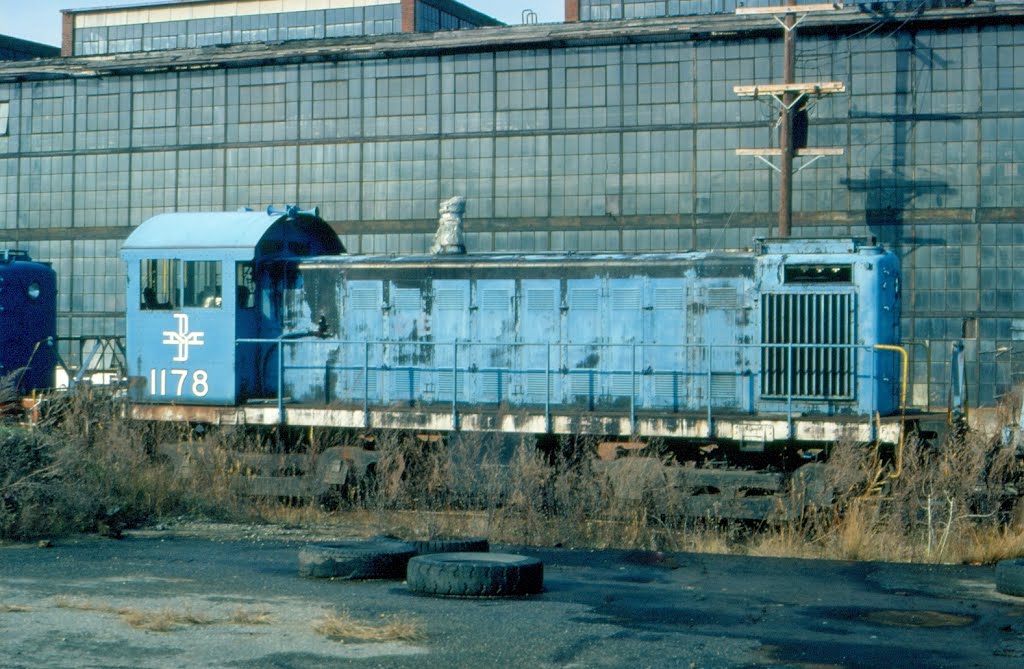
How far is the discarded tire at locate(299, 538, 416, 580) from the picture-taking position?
10727 mm

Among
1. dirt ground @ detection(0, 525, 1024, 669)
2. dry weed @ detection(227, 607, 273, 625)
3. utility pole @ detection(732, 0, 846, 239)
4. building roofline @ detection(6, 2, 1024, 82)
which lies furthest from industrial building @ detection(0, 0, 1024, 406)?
dry weed @ detection(227, 607, 273, 625)

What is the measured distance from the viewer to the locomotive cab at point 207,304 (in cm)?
1634

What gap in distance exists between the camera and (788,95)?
2238 centimetres

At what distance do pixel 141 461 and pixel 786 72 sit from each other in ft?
43.6

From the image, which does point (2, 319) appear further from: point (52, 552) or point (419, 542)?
point (419, 542)

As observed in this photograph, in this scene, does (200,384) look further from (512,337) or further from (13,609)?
(13,609)

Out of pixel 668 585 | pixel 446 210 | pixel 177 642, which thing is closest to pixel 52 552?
pixel 177 642

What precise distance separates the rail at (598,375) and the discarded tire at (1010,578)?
12.4ft

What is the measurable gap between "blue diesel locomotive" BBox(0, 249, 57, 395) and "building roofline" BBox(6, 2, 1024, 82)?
25.5 feet

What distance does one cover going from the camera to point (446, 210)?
55.7ft

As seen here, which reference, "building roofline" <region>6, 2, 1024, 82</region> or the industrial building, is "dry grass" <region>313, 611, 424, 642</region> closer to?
the industrial building

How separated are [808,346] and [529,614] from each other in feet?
20.6

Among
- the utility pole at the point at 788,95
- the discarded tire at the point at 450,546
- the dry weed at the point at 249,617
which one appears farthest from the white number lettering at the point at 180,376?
the utility pole at the point at 788,95

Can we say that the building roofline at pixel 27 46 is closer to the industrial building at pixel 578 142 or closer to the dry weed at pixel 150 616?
the industrial building at pixel 578 142
